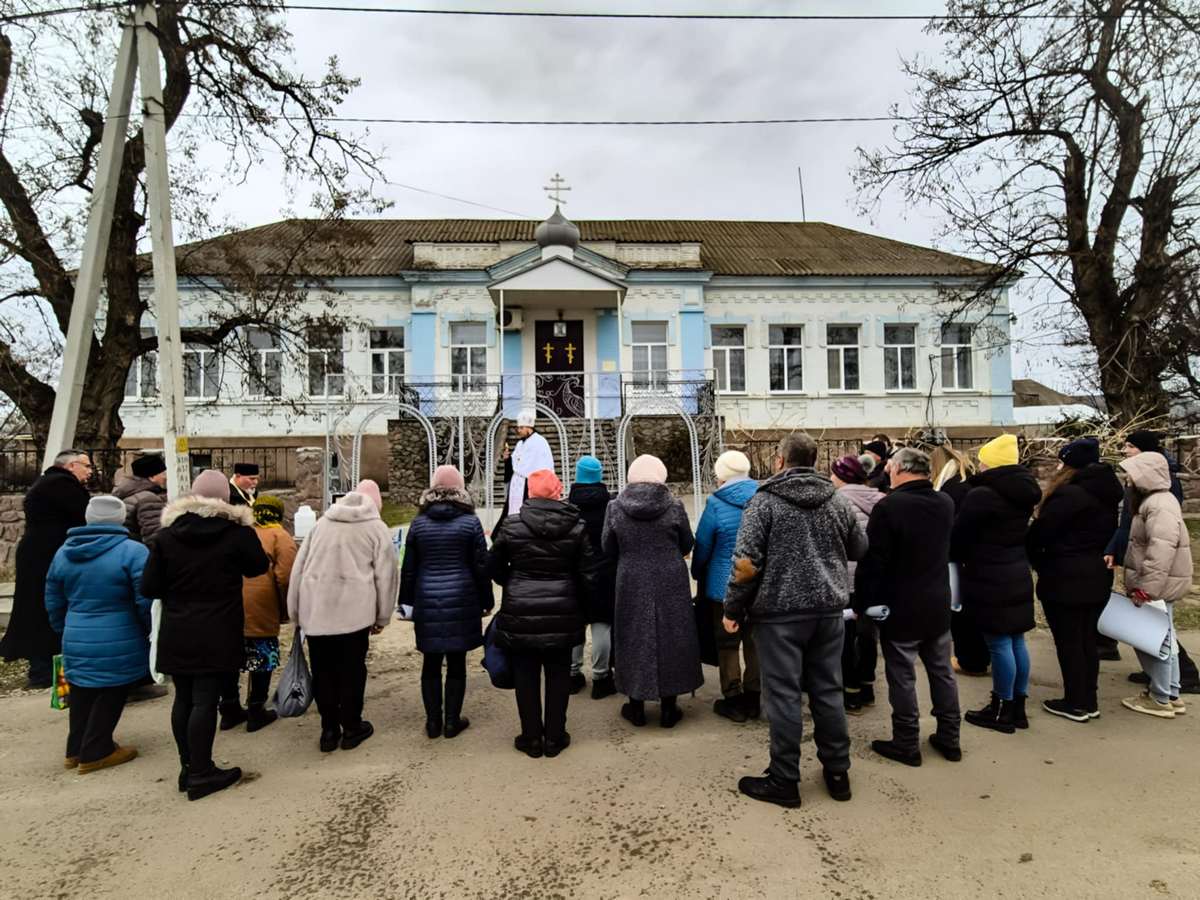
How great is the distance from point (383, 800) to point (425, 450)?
11.9 metres

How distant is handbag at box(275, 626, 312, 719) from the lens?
417 cm

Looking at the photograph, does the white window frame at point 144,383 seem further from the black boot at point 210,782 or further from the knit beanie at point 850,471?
the knit beanie at point 850,471

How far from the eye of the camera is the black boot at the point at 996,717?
4.13m

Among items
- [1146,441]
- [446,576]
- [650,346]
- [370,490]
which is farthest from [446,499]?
[650,346]

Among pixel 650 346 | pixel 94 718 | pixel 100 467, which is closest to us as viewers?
pixel 94 718

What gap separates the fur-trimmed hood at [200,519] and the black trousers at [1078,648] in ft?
16.4

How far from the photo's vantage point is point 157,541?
3605 millimetres

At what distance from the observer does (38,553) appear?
513 centimetres

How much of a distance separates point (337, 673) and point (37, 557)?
295 centimetres

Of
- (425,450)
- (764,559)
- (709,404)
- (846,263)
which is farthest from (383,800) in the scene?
(846,263)

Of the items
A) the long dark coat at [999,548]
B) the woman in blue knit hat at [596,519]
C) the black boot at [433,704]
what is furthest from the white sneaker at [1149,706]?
the black boot at [433,704]

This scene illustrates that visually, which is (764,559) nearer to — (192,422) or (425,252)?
(425,252)

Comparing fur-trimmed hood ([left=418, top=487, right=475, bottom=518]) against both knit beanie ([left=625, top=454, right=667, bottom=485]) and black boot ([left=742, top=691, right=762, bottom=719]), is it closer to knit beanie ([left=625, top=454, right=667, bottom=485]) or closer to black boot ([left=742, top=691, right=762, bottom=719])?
knit beanie ([left=625, top=454, right=667, bottom=485])

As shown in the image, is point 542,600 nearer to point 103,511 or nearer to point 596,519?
point 596,519
